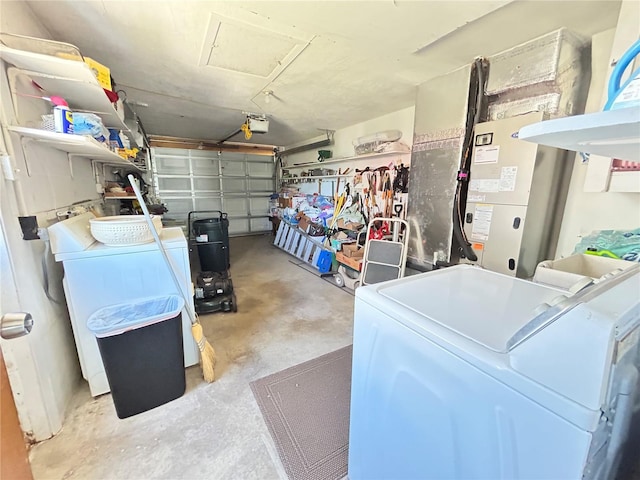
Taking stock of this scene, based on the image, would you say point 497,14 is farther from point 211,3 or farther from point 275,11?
point 211,3

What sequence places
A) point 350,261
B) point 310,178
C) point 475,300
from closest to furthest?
1. point 475,300
2. point 350,261
3. point 310,178

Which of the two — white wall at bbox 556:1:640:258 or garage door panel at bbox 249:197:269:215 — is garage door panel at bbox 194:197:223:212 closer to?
garage door panel at bbox 249:197:269:215

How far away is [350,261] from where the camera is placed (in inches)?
137

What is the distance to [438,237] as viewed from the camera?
2.48 metres

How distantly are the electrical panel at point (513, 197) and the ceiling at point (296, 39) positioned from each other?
60 cm

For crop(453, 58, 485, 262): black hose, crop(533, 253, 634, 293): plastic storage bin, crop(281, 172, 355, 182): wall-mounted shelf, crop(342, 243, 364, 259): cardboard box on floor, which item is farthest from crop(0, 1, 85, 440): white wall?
crop(281, 172, 355, 182): wall-mounted shelf

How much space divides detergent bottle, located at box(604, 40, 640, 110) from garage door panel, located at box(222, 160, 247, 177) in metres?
7.21

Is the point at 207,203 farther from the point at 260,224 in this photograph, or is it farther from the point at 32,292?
the point at 32,292

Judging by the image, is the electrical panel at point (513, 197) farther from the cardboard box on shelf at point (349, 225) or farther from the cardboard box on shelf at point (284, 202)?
the cardboard box on shelf at point (284, 202)

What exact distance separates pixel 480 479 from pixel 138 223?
202 cm

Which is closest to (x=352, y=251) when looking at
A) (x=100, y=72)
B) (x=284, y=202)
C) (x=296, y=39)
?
(x=296, y=39)

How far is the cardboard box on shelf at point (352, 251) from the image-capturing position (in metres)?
3.51

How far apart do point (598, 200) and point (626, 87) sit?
1.85 m

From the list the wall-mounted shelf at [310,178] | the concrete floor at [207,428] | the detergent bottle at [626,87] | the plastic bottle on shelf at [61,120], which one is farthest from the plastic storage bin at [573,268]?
the wall-mounted shelf at [310,178]
